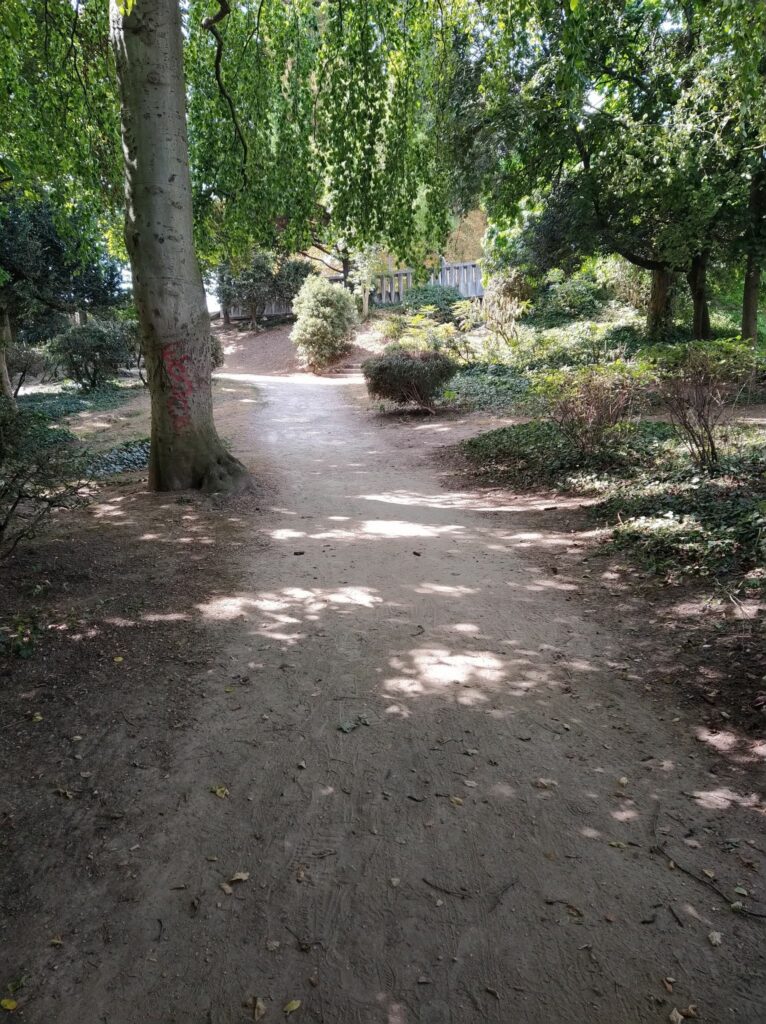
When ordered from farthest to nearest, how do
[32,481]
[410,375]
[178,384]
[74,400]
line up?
[74,400] < [410,375] < [178,384] < [32,481]

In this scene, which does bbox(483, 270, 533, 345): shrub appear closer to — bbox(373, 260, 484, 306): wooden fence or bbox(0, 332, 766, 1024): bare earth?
bbox(373, 260, 484, 306): wooden fence

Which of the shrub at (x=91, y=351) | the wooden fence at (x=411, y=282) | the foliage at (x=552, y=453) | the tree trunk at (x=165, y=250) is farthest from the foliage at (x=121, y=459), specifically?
the wooden fence at (x=411, y=282)

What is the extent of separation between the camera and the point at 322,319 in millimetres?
19859

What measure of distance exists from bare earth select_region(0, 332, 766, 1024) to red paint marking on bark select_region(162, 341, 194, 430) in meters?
2.54

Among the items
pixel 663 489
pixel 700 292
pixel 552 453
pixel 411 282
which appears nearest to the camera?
pixel 663 489

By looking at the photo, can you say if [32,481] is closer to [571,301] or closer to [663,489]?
[663,489]

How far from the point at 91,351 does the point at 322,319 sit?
6945 mm

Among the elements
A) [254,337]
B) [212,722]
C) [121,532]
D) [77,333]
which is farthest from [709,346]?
[254,337]

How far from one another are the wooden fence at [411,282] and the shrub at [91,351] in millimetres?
12015

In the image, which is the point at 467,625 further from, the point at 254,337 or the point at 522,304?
the point at 254,337

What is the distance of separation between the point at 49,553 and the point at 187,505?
182cm

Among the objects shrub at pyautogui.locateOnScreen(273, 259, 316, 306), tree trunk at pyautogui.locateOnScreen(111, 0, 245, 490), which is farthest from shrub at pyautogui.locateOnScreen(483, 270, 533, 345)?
tree trunk at pyautogui.locateOnScreen(111, 0, 245, 490)

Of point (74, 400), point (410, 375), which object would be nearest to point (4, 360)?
point (74, 400)

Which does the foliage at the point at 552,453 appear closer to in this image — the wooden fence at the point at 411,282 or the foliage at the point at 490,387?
the foliage at the point at 490,387
